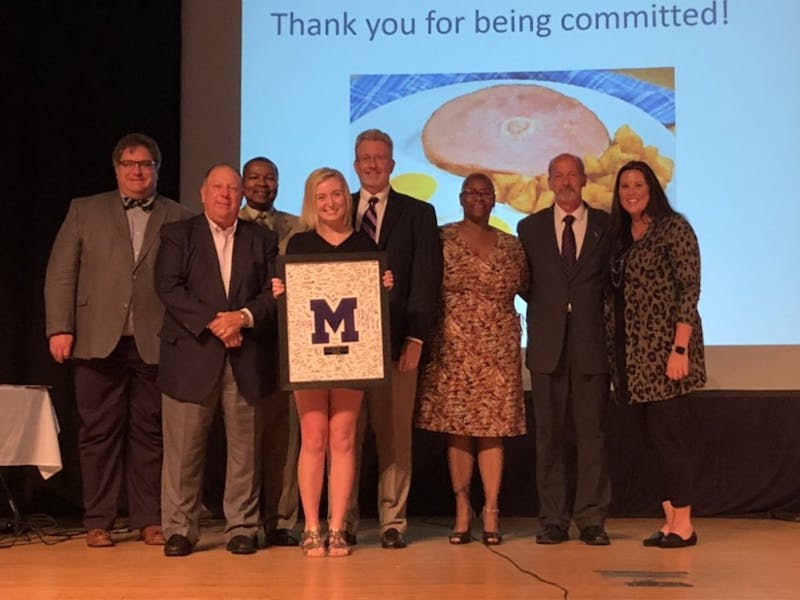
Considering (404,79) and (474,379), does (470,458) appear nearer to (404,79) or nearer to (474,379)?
(474,379)

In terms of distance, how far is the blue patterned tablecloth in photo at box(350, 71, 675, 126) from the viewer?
518 cm

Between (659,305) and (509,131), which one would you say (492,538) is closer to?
(659,305)

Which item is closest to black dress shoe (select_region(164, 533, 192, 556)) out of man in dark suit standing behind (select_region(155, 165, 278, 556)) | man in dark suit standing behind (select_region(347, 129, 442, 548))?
man in dark suit standing behind (select_region(155, 165, 278, 556))

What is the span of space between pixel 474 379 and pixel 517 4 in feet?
7.10

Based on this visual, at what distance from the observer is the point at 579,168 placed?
420 cm

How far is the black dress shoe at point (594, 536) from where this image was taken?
4123 millimetres

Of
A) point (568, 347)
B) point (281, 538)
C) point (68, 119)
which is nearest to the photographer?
point (281, 538)

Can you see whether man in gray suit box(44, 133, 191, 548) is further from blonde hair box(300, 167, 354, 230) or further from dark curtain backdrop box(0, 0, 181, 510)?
dark curtain backdrop box(0, 0, 181, 510)

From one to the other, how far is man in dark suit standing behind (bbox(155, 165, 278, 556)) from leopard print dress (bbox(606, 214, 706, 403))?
139cm

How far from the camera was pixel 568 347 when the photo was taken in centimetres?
420

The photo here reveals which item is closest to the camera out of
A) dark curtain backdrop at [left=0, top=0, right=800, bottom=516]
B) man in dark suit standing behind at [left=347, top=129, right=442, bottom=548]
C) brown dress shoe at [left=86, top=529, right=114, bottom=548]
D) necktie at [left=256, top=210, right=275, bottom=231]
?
man in dark suit standing behind at [left=347, top=129, right=442, bottom=548]

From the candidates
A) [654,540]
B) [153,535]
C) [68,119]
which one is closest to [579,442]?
[654,540]

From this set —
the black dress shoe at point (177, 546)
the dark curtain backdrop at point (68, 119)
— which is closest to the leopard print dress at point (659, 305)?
the black dress shoe at point (177, 546)

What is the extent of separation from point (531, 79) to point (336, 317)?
6.89 ft
